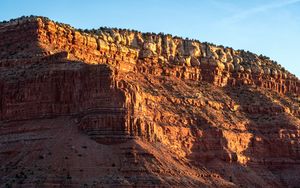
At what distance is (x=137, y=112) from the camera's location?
101688mm

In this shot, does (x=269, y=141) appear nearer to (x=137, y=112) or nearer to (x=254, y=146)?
(x=254, y=146)

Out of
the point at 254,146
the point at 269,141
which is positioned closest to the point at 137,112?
the point at 254,146

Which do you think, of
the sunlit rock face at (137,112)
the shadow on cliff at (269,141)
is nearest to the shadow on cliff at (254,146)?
the shadow on cliff at (269,141)

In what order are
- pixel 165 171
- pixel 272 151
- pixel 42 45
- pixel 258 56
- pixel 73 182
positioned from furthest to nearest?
pixel 258 56 < pixel 272 151 < pixel 42 45 < pixel 165 171 < pixel 73 182

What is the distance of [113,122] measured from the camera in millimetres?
99000

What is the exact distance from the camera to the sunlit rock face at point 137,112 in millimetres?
95125

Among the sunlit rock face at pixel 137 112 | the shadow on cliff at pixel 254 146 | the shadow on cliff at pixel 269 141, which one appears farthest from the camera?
the shadow on cliff at pixel 269 141

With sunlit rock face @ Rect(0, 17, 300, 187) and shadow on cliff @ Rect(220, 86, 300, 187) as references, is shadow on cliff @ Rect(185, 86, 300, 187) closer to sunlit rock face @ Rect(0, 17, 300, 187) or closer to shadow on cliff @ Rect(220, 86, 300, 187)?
shadow on cliff @ Rect(220, 86, 300, 187)

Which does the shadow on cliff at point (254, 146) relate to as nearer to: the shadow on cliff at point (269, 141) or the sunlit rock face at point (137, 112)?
the shadow on cliff at point (269, 141)

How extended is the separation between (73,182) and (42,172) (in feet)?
10.5

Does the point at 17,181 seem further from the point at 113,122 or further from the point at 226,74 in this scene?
the point at 226,74

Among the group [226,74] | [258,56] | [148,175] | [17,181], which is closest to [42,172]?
[17,181]

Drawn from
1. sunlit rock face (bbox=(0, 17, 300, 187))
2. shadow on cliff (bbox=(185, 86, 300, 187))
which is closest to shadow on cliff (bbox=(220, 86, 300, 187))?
shadow on cliff (bbox=(185, 86, 300, 187))

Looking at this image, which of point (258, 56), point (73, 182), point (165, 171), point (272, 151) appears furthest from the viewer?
point (258, 56)
